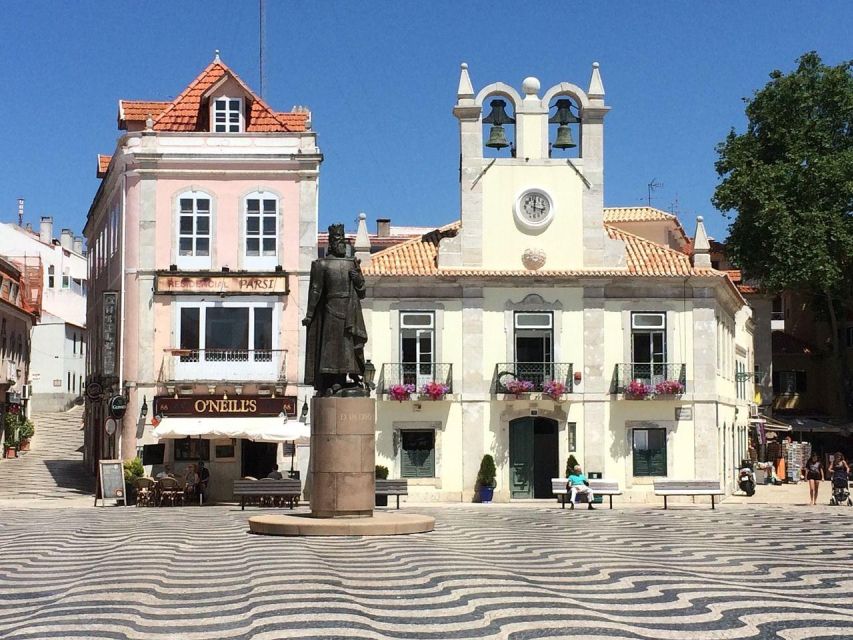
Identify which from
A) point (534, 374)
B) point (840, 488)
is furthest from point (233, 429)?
point (840, 488)

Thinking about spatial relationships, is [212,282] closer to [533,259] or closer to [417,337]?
[417,337]

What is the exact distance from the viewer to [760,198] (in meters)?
54.0

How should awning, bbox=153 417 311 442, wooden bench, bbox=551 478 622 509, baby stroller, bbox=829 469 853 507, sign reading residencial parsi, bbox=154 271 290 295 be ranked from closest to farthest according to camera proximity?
1. wooden bench, bbox=551 478 622 509
2. awning, bbox=153 417 311 442
3. baby stroller, bbox=829 469 853 507
4. sign reading residencial parsi, bbox=154 271 290 295

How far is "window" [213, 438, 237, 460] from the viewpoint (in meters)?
38.2

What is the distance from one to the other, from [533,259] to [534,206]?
1687 millimetres

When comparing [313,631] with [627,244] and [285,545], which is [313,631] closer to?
[285,545]

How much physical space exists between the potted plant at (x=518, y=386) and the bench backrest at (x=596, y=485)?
4229mm

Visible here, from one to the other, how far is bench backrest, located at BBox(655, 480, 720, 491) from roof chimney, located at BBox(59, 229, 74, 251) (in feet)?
194

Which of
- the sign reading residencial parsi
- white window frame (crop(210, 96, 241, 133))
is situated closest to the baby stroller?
the sign reading residencial parsi

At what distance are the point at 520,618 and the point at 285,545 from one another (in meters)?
7.81

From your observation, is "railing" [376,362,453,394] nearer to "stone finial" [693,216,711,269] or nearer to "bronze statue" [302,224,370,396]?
"stone finial" [693,216,711,269]

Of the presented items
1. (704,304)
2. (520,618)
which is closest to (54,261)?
(704,304)

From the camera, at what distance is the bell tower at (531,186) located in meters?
40.8

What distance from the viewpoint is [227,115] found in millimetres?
39781
